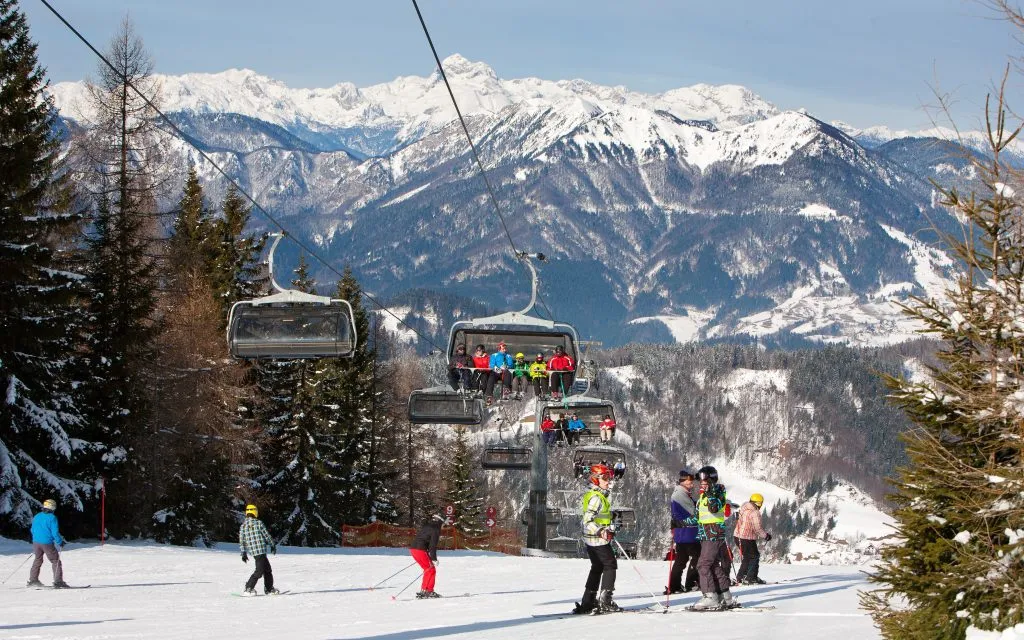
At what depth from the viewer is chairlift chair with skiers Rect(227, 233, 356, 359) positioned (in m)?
20.5

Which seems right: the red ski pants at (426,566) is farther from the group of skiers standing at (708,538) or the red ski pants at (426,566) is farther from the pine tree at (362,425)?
the pine tree at (362,425)

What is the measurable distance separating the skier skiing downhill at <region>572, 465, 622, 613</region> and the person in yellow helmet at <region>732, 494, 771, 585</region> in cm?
472

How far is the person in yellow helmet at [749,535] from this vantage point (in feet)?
59.6

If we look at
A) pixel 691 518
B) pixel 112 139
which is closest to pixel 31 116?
pixel 112 139

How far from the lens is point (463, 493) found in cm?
6359

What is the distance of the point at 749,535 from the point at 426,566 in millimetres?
5035

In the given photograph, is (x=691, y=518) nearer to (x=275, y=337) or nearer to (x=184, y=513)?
(x=275, y=337)

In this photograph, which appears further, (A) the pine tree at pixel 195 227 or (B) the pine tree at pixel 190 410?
(A) the pine tree at pixel 195 227

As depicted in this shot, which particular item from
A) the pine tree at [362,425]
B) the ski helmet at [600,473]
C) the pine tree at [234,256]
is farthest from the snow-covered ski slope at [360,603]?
the pine tree at [362,425]

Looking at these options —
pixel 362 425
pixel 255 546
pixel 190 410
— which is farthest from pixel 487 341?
pixel 362 425

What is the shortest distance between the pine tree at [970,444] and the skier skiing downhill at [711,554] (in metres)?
4.03

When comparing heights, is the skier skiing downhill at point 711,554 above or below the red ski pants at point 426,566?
above

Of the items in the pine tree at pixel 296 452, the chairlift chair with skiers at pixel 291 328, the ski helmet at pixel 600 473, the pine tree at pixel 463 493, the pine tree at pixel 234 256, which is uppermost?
the pine tree at pixel 234 256

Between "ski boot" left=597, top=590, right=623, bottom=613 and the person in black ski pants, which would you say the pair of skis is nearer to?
"ski boot" left=597, top=590, right=623, bottom=613
